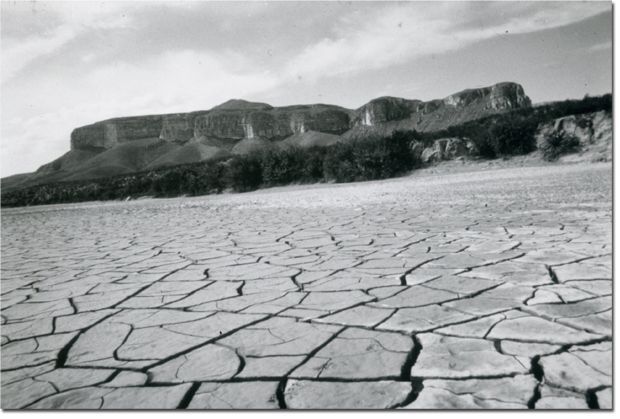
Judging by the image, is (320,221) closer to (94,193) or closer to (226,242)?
(226,242)

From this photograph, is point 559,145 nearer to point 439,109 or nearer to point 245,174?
point 245,174

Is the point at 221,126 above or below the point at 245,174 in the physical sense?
above

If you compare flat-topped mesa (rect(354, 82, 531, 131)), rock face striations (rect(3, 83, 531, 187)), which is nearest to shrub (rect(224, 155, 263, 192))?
flat-topped mesa (rect(354, 82, 531, 131))

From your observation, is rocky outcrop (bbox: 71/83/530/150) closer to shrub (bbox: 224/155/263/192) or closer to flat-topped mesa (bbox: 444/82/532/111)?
flat-topped mesa (bbox: 444/82/532/111)

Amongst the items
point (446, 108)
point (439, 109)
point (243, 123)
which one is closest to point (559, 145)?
point (446, 108)

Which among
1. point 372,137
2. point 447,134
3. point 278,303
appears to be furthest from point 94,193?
point 278,303

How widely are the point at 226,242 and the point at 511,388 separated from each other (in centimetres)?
332

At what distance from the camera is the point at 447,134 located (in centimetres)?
1697

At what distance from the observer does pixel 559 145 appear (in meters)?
12.9

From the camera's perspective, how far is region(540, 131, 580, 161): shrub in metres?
12.9

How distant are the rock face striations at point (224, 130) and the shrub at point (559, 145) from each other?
3855 centimetres

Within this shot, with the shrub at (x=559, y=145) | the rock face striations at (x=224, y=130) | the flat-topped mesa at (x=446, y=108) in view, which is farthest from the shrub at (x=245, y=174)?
the rock face striations at (x=224, y=130)

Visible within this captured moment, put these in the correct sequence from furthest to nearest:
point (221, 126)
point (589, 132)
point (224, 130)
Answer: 1. point (221, 126)
2. point (224, 130)
3. point (589, 132)

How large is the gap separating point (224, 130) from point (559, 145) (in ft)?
214
